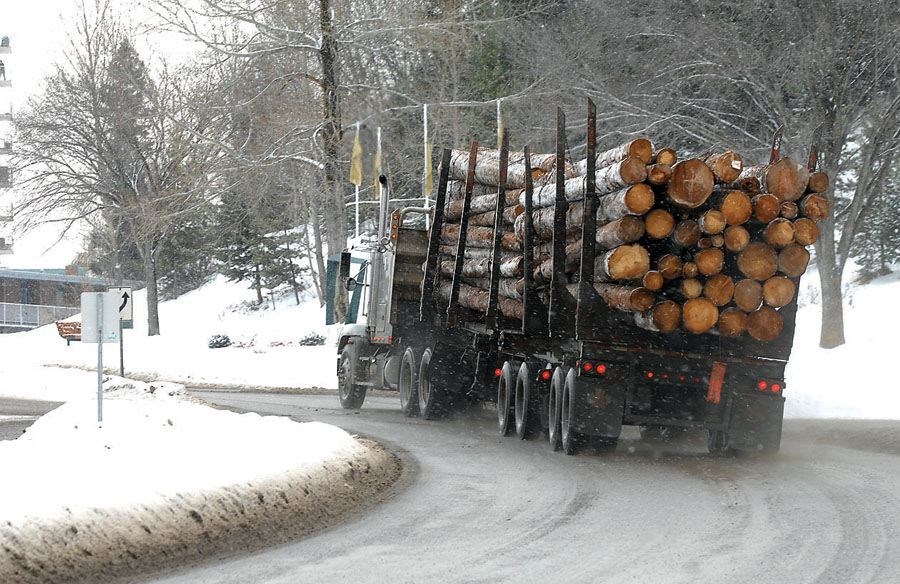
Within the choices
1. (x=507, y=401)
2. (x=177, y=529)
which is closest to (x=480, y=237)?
(x=507, y=401)

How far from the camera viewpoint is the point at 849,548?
722 centimetres

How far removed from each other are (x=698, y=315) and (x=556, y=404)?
214cm

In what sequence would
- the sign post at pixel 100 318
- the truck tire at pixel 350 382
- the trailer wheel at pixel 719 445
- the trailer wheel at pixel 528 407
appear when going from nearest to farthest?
1. the sign post at pixel 100 318
2. the trailer wheel at pixel 719 445
3. the trailer wheel at pixel 528 407
4. the truck tire at pixel 350 382

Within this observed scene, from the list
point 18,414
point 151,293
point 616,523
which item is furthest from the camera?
point 151,293

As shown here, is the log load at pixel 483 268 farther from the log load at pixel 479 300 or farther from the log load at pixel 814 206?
the log load at pixel 814 206

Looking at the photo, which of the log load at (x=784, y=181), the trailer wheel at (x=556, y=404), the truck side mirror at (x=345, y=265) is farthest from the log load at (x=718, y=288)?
the truck side mirror at (x=345, y=265)

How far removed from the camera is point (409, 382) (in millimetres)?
17812

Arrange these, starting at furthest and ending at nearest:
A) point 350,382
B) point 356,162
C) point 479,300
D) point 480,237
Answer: point 356,162
point 350,382
point 480,237
point 479,300

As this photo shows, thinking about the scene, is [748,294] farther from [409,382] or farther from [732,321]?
[409,382]

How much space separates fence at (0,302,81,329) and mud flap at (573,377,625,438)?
56.9m

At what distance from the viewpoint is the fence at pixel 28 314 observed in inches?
2525

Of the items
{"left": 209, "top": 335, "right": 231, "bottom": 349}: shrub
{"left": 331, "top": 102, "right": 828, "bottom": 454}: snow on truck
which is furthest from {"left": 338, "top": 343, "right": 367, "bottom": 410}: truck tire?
{"left": 209, "top": 335, "right": 231, "bottom": 349}: shrub

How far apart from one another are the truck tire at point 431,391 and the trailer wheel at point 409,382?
337mm

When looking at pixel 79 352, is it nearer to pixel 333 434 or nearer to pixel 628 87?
pixel 628 87
